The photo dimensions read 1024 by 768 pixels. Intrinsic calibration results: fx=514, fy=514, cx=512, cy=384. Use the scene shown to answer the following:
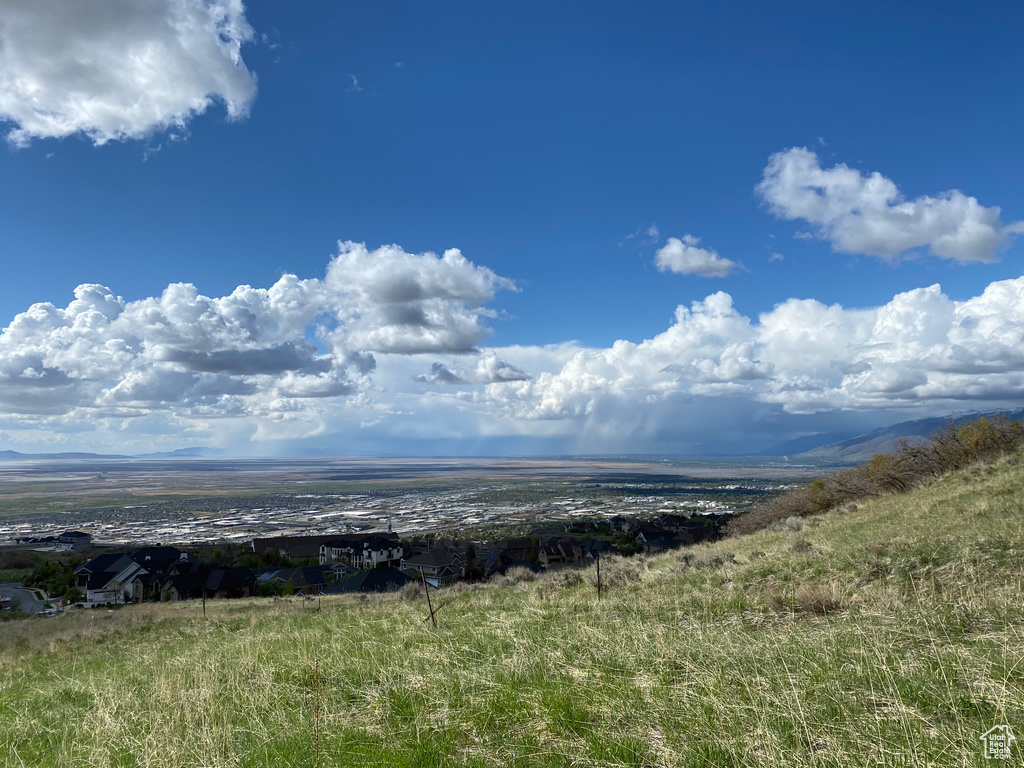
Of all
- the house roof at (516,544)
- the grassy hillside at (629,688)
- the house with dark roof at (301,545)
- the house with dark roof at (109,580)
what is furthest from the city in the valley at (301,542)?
the grassy hillside at (629,688)

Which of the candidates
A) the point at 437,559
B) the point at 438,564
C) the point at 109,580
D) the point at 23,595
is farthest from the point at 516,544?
the point at 23,595

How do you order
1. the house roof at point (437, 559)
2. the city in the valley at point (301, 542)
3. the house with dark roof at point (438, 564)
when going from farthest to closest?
the house roof at point (437, 559), the city in the valley at point (301, 542), the house with dark roof at point (438, 564)

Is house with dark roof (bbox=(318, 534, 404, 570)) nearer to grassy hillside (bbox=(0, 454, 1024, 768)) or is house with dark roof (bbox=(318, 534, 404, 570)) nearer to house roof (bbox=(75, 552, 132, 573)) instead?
house roof (bbox=(75, 552, 132, 573))

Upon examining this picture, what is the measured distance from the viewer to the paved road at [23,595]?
44062 mm

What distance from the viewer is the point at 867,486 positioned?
36844 millimetres

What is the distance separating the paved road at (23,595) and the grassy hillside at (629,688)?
4733 centimetres

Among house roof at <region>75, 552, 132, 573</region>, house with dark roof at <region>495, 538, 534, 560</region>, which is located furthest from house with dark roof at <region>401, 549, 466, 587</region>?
house roof at <region>75, 552, 132, 573</region>

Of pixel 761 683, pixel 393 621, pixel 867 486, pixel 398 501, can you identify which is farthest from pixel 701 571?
pixel 398 501

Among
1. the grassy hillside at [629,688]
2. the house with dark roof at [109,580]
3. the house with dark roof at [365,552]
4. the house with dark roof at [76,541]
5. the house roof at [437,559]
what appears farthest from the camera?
the house with dark roof at [76,541]

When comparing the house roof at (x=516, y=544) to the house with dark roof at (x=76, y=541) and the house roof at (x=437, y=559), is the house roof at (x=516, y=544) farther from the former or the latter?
the house with dark roof at (x=76, y=541)

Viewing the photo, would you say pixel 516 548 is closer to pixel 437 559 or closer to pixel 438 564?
pixel 437 559

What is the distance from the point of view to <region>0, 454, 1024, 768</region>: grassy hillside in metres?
3.96

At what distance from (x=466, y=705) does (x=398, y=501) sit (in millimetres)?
176798

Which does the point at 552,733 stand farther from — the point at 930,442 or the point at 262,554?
the point at 262,554
